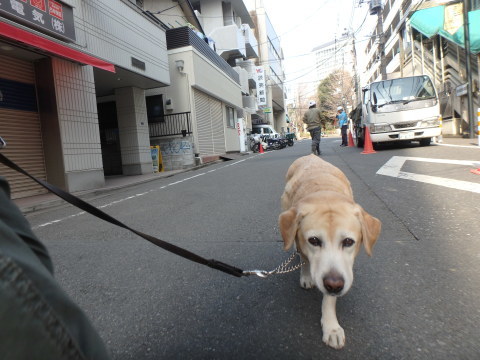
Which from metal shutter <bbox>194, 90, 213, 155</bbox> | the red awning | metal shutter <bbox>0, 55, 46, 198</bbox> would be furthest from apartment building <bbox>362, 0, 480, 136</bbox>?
metal shutter <bbox>0, 55, 46, 198</bbox>

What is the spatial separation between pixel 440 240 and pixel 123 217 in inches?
166

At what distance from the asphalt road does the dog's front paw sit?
37mm

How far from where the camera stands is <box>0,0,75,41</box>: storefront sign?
669 cm

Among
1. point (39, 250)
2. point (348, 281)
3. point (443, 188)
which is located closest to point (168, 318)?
point (348, 281)

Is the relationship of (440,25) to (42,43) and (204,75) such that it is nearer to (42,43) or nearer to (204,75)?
(204,75)

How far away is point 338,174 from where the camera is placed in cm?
297

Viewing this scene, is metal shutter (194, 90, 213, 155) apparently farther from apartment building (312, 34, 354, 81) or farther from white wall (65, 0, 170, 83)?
apartment building (312, 34, 354, 81)

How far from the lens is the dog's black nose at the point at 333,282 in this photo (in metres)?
1.65

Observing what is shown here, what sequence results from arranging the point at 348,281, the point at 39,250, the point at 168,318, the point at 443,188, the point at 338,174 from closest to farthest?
the point at 39,250
the point at 348,281
the point at 168,318
the point at 338,174
the point at 443,188

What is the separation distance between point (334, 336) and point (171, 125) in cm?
1546

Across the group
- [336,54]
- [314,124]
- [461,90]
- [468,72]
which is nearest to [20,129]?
[314,124]

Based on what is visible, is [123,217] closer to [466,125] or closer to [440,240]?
[440,240]

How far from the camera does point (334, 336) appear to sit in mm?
1709

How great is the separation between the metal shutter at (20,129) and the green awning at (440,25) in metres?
16.1
